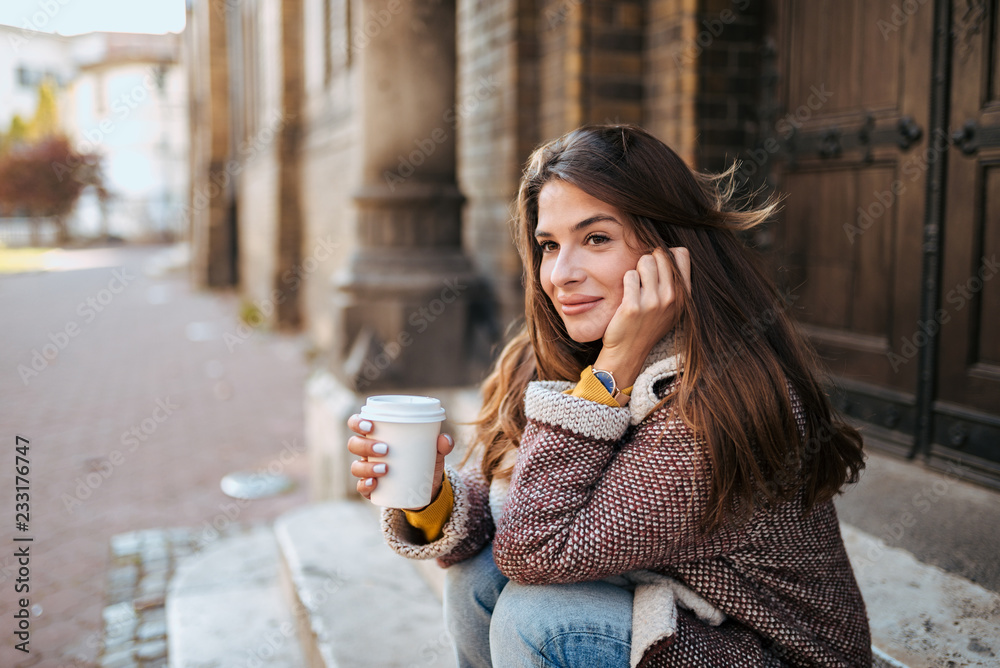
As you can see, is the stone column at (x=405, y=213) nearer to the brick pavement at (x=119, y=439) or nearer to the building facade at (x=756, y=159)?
the building facade at (x=756, y=159)

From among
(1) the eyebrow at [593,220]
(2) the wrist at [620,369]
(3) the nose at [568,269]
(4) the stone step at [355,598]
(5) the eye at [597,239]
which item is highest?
(1) the eyebrow at [593,220]

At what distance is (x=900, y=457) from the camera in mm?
2850

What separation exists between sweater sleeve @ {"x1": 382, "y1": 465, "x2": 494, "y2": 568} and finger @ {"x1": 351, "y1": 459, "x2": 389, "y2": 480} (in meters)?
0.27

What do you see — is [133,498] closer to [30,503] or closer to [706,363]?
[30,503]

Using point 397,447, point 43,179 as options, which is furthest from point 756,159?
point 43,179

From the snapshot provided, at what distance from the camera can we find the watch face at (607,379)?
1.59 metres

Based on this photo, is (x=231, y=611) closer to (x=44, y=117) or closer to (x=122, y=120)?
(x=122, y=120)

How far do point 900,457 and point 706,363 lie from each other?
1.72 metres

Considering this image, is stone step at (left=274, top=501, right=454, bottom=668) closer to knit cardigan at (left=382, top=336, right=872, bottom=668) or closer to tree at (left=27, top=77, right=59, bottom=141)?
knit cardigan at (left=382, top=336, right=872, bottom=668)

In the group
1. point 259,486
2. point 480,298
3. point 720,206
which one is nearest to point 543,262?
point 720,206

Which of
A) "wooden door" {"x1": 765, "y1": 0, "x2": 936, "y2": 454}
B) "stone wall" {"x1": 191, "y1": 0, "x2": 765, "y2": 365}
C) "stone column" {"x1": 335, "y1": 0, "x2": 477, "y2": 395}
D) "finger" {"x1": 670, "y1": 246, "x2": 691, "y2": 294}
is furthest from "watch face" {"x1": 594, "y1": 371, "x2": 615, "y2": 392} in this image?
"stone column" {"x1": 335, "y1": 0, "x2": 477, "y2": 395}

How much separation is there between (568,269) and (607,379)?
24 centimetres

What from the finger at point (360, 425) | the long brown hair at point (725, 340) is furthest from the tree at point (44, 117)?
the long brown hair at point (725, 340)

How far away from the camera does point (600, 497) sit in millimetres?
1465
